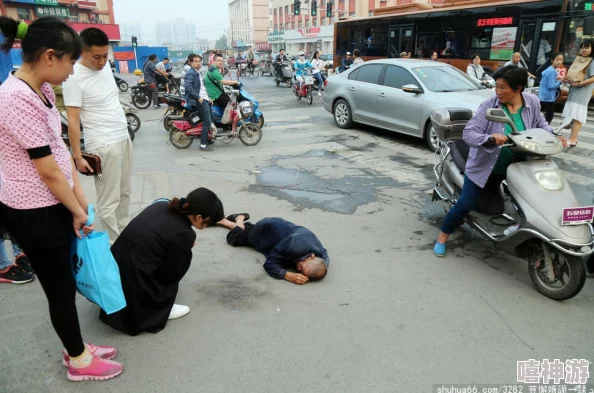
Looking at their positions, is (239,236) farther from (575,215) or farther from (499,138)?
(575,215)

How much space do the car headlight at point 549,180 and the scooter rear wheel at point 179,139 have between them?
6.42 metres

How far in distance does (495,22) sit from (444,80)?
244 inches

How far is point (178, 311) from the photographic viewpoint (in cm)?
307

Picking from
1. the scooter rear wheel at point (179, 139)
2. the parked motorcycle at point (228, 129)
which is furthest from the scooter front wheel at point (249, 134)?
the scooter rear wheel at point (179, 139)

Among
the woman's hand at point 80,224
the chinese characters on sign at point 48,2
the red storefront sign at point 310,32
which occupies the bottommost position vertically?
the woman's hand at point 80,224

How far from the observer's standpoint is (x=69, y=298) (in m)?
2.27

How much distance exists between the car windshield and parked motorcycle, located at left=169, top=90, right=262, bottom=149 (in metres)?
3.32

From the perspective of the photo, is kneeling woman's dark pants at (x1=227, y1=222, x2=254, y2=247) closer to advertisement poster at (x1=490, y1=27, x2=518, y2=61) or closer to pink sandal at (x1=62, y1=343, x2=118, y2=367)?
pink sandal at (x1=62, y1=343, x2=118, y2=367)

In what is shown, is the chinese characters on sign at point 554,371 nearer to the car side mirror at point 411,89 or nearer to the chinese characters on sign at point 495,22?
the car side mirror at point 411,89

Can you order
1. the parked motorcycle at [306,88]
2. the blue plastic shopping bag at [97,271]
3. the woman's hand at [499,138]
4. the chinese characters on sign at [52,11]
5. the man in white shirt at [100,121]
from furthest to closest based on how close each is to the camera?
the chinese characters on sign at [52,11] → the parked motorcycle at [306,88] → the woman's hand at [499,138] → the man in white shirt at [100,121] → the blue plastic shopping bag at [97,271]

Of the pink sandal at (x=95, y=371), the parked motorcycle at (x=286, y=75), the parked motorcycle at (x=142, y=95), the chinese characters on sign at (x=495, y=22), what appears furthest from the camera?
the parked motorcycle at (x=286, y=75)

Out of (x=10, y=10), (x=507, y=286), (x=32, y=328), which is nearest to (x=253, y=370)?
(x=32, y=328)

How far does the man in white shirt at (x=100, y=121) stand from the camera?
3.21 metres

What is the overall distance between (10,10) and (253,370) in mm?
53957
